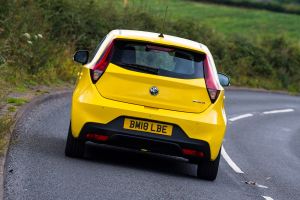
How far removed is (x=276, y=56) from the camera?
37500mm

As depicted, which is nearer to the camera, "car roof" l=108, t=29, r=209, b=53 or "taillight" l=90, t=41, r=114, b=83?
"taillight" l=90, t=41, r=114, b=83

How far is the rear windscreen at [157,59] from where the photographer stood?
10648 millimetres

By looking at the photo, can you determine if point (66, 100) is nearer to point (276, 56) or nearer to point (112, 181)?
point (112, 181)

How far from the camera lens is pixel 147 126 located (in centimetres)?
1046

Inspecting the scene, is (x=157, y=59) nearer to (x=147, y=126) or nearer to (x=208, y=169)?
(x=147, y=126)

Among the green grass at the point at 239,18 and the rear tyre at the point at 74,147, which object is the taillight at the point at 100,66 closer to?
the rear tyre at the point at 74,147

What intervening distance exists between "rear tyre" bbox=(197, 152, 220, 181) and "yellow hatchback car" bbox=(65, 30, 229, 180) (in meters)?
0.15

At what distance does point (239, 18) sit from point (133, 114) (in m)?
48.5

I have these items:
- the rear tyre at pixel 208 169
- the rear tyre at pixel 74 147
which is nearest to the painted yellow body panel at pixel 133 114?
the rear tyre at pixel 74 147

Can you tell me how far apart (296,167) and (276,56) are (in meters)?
23.7

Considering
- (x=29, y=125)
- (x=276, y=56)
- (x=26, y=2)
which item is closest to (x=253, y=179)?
(x=29, y=125)

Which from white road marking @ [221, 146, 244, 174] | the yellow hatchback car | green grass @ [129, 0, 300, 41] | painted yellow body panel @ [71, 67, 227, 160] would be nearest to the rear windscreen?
the yellow hatchback car

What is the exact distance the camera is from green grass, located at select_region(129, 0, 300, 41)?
53.6 meters

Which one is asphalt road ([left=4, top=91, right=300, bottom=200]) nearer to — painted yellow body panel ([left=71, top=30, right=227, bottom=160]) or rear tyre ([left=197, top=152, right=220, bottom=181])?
rear tyre ([left=197, top=152, right=220, bottom=181])
